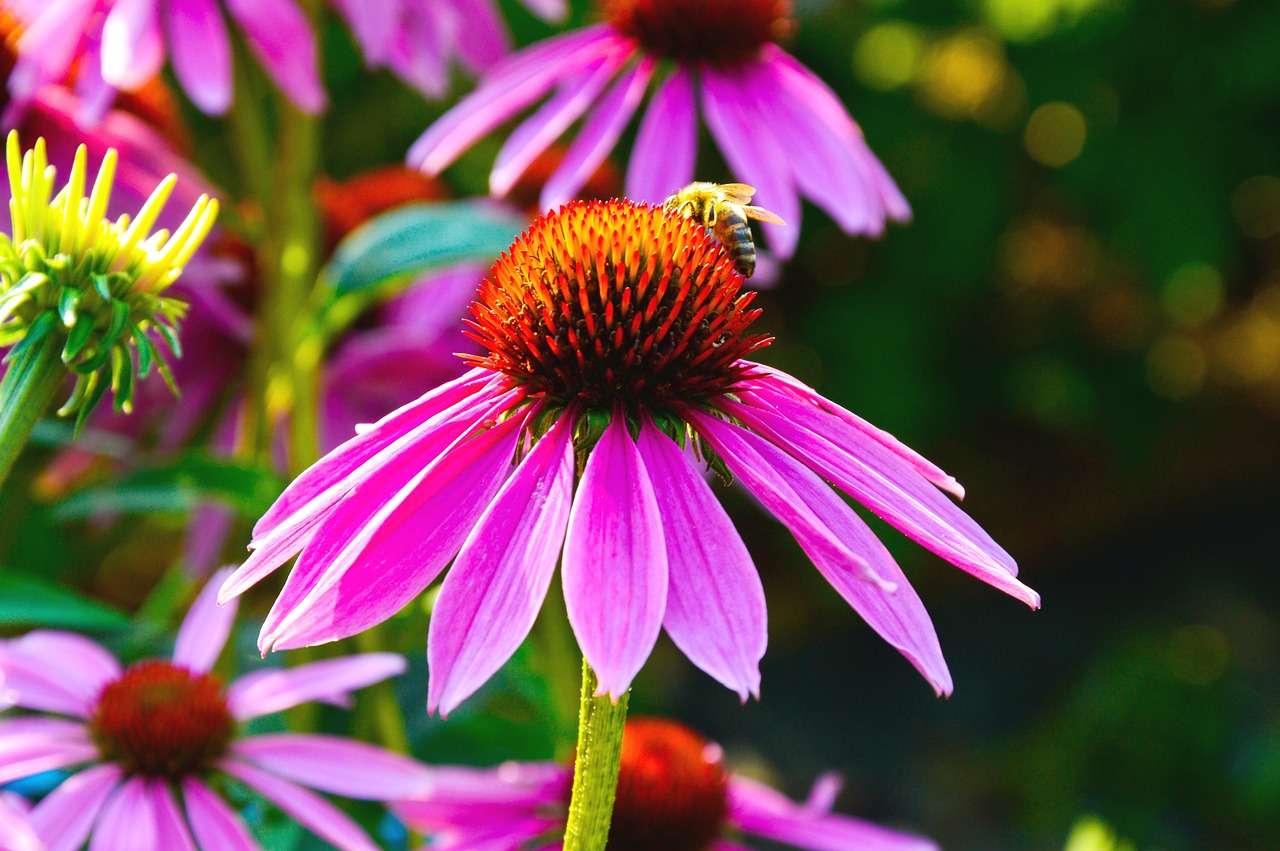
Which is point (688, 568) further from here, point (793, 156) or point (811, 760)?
point (811, 760)

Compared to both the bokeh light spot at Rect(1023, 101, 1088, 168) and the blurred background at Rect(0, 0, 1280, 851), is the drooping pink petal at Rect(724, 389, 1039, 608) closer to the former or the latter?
the blurred background at Rect(0, 0, 1280, 851)

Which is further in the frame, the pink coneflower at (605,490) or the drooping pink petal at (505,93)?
the drooping pink petal at (505,93)

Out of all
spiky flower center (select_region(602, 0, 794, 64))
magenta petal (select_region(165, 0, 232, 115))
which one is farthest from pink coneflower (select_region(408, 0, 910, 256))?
magenta petal (select_region(165, 0, 232, 115))

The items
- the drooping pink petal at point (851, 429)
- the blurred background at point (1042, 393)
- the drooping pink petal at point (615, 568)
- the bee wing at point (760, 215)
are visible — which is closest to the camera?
the drooping pink petal at point (615, 568)

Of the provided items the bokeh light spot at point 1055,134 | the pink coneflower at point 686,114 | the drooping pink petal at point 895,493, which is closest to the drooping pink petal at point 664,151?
the pink coneflower at point 686,114

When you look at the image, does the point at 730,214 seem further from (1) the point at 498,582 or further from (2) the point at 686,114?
(1) the point at 498,582

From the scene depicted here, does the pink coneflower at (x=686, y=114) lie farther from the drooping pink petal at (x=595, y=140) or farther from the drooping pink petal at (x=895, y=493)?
the drooping pink petal at (x=895, y=493)
